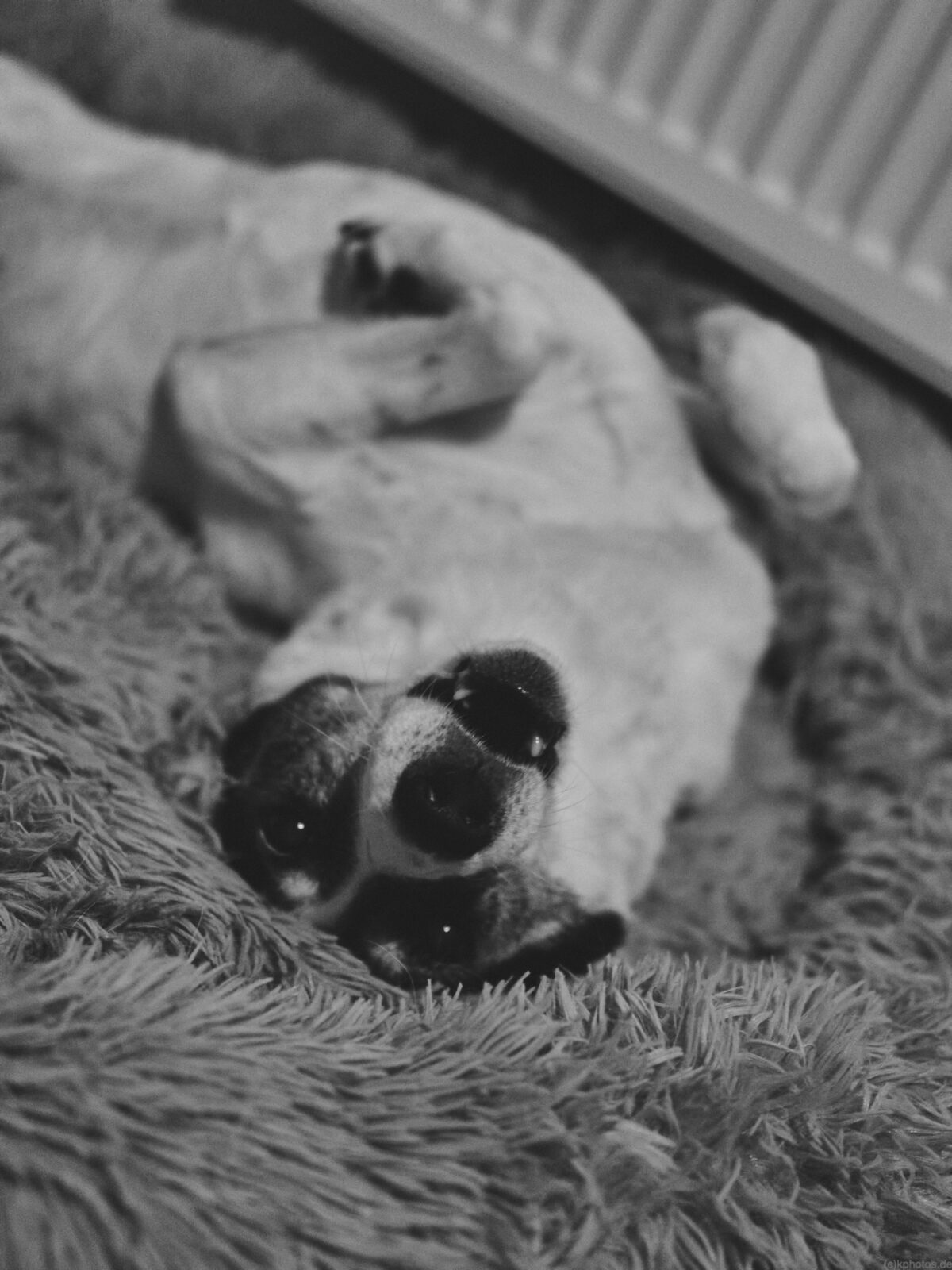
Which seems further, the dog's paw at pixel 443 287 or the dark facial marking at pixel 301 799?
the dog's paw at pixel 443 287

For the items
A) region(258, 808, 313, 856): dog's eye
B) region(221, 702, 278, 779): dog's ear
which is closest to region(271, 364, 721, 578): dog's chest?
region(221, 702, 278, 779): dog's ear

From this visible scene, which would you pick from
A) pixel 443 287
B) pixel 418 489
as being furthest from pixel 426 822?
pixel 443 287

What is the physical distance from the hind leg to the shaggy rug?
0.16m

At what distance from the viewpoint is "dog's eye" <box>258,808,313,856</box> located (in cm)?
121

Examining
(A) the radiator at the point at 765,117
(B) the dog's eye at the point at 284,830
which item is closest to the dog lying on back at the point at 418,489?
(B) the dog's eye at the point at 284,830

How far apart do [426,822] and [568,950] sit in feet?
0.76

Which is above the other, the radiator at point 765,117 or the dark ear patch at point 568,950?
the radiator at point 765,117

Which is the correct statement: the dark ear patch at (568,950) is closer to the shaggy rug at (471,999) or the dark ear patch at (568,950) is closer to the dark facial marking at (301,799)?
the shaggy rug at (471,999)

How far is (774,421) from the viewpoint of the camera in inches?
60.0

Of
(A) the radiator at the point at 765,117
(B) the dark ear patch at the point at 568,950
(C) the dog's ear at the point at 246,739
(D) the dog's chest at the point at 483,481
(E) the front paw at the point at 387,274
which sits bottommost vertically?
(C) the dog's ear at the point at 246,739

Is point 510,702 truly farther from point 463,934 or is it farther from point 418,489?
point 418,489

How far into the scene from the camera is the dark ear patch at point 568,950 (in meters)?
1.15

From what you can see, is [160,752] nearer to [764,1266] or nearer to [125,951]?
[125,951]

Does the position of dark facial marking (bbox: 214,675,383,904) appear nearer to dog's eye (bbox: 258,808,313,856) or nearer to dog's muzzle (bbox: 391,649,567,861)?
dog's eye (bbox: 258,808,313,856)
